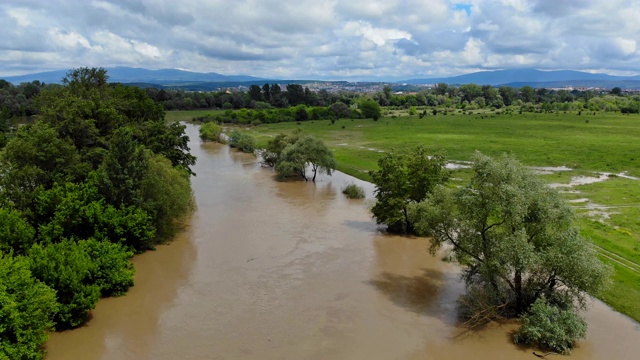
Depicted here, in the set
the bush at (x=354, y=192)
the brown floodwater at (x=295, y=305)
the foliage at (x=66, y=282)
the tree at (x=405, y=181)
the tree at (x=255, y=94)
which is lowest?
the brown floodwater at (x=295, y=305)

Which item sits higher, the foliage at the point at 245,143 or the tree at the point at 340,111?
the tree at the point at 340,111

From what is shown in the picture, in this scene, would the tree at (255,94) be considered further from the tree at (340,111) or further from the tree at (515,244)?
the tree at (515,244)

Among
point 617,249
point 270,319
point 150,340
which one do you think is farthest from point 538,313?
point 150,340

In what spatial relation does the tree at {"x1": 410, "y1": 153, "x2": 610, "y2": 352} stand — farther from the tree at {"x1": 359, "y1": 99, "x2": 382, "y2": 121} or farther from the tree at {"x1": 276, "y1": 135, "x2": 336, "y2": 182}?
the tree at {"x1": 359, "y1": 99, "x2": 382, "y2": 121}

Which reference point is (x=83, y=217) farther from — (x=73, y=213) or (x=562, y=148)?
(x=562, y=148)

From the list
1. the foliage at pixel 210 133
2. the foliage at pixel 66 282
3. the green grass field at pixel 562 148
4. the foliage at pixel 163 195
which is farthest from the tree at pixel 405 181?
the foliage at pixel 210 133
